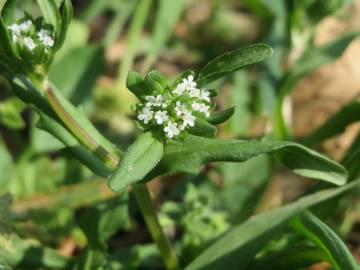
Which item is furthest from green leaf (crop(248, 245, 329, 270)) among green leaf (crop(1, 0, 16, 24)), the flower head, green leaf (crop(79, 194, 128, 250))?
green leaf (crop(1, 0, 16, 24))

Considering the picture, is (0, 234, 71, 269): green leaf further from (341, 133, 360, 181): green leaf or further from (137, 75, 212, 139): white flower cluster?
(341, 133, 360, 181): green leaf

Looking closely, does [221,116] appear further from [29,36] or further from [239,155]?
[29,36]

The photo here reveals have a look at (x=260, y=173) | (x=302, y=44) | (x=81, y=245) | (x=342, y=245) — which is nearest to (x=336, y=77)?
(x=302, y=44)

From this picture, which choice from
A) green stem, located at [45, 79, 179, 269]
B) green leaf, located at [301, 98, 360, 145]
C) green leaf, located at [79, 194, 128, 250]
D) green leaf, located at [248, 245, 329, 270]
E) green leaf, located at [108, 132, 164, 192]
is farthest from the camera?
green leaf, located at [301, 98, 360, 145]

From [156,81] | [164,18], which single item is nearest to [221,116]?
[156,81]

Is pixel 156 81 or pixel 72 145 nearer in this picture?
pixel 156 81

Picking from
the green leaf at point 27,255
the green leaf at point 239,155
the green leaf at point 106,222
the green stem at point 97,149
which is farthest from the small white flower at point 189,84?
the green leaf at point 27,255

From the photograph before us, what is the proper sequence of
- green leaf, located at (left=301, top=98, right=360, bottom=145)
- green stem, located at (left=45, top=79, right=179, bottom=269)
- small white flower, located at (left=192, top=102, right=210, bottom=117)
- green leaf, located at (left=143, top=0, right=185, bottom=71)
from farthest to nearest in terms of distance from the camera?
green leaf, located at (left=143, top=0, right=185, bottom=71)
green leaf, located at (left=301, top=98, right=360, bottom=145)
green stem, located at (left=45, top=79, right=179, bottom=269)
small white flower, located at (left=192, top=102, right=210, bottom=117)
